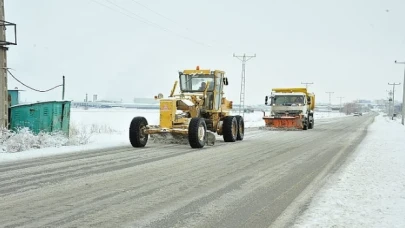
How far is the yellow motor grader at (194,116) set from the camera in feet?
48.9

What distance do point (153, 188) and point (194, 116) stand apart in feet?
28.4

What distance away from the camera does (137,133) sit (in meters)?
14.8

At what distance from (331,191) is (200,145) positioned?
7.37 meters

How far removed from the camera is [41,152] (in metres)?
12.6

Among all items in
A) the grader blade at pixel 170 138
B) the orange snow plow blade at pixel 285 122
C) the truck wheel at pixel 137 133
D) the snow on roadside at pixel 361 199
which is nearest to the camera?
the snow on roadside at pixel 361 199

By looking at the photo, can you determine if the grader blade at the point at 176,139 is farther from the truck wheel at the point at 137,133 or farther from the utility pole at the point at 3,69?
the utility pole at the point at 3,69

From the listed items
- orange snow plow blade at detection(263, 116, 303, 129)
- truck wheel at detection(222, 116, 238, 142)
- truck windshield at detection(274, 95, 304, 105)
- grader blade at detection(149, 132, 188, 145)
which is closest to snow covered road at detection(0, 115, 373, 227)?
grader blade at detection(149, 132, 188, 145)

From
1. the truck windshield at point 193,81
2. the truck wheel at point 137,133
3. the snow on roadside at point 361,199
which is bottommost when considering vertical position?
the snow on roadside at point 361,199

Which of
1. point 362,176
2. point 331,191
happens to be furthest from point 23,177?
point 362,176

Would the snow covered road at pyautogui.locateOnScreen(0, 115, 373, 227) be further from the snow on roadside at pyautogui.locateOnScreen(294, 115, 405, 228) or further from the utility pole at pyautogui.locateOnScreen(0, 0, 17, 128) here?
the utility pole at pyautogui.locateOnScreen(0, 0, 17, 128)

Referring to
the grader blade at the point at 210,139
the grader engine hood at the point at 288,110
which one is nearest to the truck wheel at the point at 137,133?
the grader blade at the point at 210,139

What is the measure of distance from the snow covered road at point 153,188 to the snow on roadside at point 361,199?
1.52 feet

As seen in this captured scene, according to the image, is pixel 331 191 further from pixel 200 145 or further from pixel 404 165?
pixel 200 145

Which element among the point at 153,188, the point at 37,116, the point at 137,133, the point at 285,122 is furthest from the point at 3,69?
the point at 285,122
